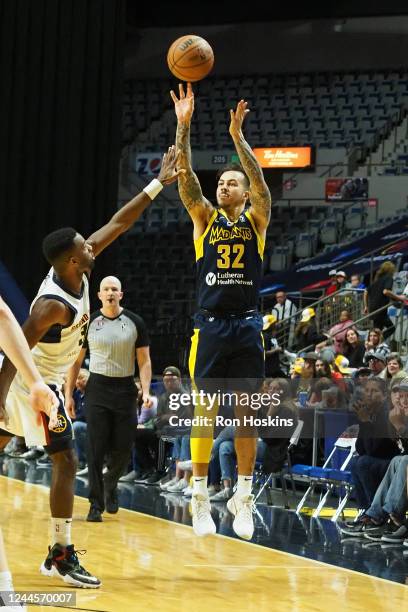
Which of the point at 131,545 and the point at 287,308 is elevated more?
the point at 287,308

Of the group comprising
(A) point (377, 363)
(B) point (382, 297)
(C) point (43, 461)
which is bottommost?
(C) point (43, 461)

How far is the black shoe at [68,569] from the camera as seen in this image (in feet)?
20.7

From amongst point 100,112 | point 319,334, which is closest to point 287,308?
point 319,334

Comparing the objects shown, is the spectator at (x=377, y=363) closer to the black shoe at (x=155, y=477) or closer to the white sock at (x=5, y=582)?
the black shoe at (x=155, y=477)

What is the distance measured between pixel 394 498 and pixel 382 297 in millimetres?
7225

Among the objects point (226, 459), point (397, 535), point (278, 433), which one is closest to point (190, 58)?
point (397, 535)

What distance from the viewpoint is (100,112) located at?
1892cm

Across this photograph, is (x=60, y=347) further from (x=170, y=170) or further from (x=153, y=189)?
(x=170, y=170)

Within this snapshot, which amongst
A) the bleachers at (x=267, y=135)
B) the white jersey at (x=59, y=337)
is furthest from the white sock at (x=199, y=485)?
the bleachers at (x=267, y=135)

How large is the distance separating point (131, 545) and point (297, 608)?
2408 mm

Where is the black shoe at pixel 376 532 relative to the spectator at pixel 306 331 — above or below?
below

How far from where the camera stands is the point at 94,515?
9336 mm

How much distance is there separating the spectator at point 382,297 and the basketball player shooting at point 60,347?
8.91 meters

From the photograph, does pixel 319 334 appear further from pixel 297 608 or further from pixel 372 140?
pixel 372 140
